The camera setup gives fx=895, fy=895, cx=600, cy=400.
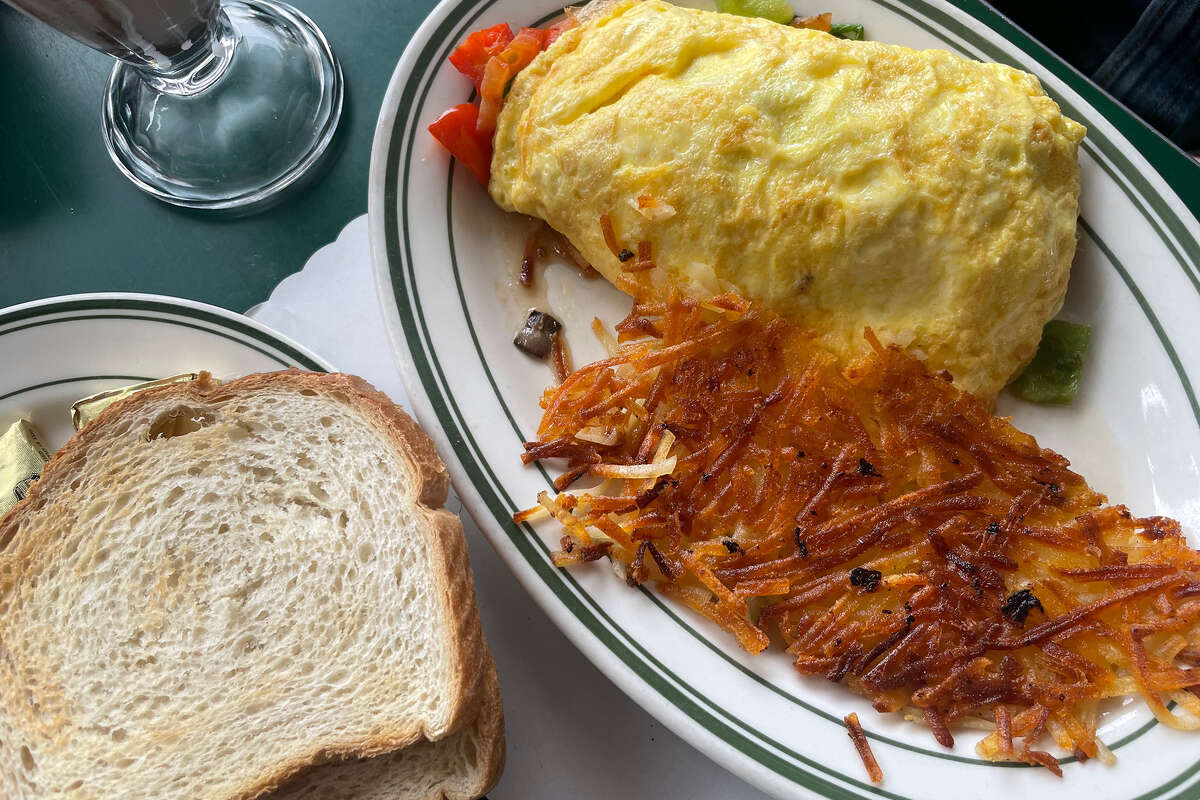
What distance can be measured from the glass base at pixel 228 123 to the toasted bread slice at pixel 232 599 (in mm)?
896

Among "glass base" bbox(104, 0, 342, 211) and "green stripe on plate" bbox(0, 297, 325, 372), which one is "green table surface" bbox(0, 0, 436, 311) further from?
"green stripe on plate" bbox(0, 297, 325, 372)

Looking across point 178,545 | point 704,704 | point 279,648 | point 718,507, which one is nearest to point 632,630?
point 704,704

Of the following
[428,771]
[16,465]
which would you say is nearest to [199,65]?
[16,465]

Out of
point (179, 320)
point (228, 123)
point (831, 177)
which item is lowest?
point (179, 320)

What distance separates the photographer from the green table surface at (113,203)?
2842 millimetres

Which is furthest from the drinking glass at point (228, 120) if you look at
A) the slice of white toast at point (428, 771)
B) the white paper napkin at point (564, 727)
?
the slice of white toast at point (428, 771)

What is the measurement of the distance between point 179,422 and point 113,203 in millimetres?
1022

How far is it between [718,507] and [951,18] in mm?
1616

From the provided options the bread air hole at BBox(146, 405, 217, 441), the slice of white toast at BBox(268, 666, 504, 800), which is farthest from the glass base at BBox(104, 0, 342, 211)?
the slice of white toast at BBox(268, 666, 504, 800)

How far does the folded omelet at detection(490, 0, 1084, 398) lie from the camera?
2.21 meters

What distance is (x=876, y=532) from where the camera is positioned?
7.09 ft

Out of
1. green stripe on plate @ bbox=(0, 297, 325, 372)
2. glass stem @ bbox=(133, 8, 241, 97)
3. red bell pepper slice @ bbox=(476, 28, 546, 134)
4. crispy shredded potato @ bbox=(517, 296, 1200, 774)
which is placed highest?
red bell pepper slice @ bbox=(476, 28, 546, 134)

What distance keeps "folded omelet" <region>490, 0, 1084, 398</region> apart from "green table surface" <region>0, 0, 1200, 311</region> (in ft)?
2.83

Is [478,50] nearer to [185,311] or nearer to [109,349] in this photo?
[185,311]
